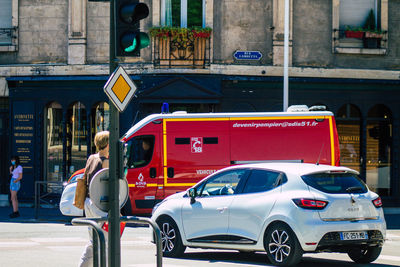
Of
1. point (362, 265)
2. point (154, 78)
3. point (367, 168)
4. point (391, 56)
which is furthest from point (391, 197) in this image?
point (362, 265)

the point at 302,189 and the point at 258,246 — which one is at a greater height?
the point at 302,189

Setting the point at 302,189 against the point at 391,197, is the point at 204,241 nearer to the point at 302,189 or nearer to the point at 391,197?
the point at 302,189

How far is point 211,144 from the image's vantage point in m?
17.3

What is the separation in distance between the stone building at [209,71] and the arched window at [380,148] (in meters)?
0.03

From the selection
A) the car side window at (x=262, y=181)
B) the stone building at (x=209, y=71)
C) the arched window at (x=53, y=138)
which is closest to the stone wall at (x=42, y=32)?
the stone building at (x=209, y=71)

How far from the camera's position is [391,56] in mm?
22984

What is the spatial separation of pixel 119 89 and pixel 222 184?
4011 mm

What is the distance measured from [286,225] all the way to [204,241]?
5.31ft

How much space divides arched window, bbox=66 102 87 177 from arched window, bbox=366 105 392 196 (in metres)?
8.98

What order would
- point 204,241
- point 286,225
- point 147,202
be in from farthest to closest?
point 147,202 < point 204,241 < point 286,225

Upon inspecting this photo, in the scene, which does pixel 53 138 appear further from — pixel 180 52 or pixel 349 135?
pixel 349 135

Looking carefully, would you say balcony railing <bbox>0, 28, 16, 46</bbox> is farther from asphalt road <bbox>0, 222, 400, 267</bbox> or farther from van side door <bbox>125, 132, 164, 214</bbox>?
asphalt road <bbox>0, 222, 400, 267</bbox>

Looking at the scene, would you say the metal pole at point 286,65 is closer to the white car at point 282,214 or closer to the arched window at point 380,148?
the arched window at point 380,148

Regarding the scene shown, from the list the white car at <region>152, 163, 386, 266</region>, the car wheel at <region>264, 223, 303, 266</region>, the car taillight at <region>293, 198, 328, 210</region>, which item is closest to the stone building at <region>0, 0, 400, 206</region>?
the white car at <region>152, 163, 386, 266</region>
